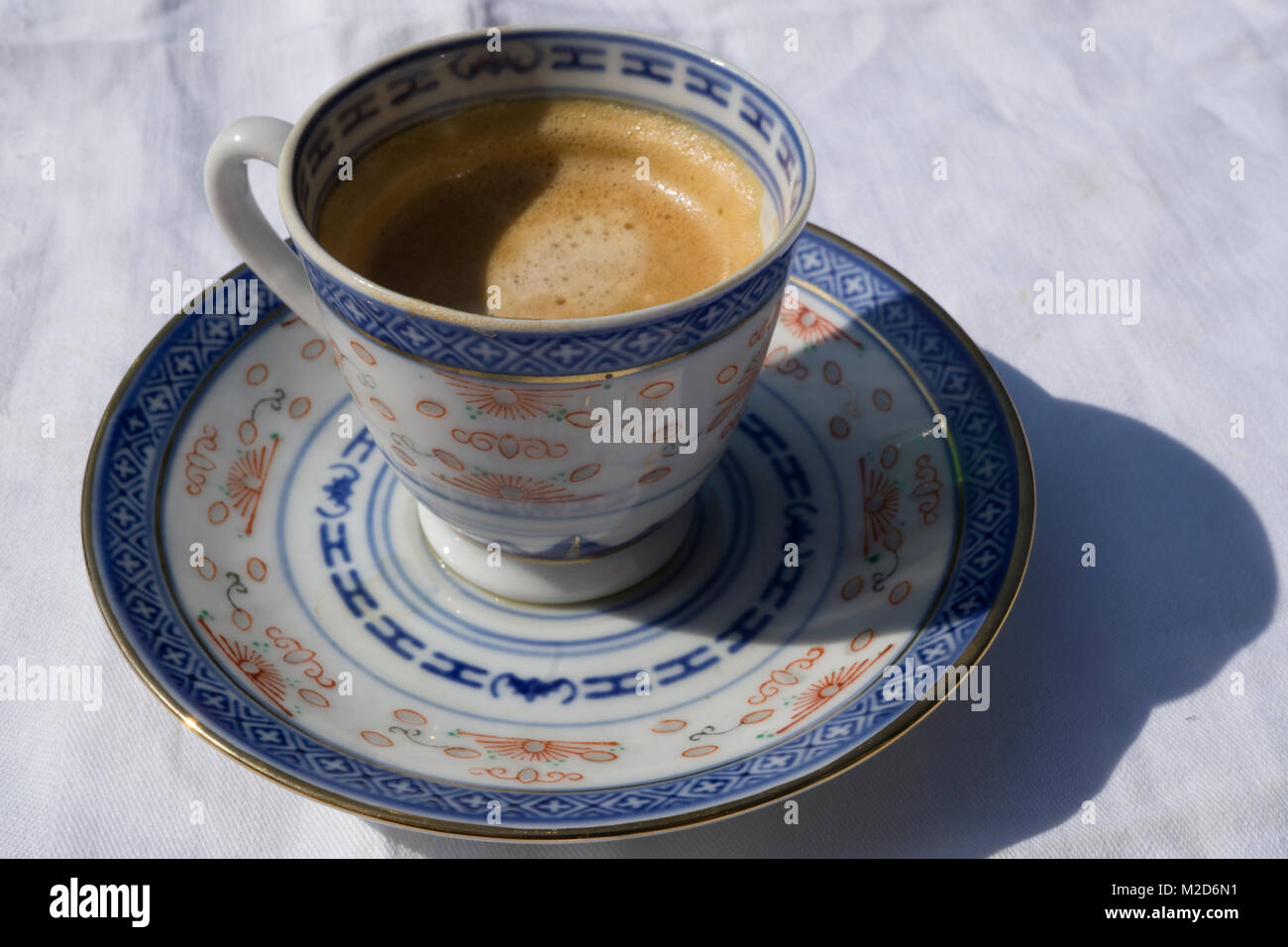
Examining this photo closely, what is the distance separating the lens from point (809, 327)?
1.57 metres

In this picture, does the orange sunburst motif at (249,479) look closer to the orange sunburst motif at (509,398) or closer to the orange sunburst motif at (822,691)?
the orange sunburst motif at (509,398)

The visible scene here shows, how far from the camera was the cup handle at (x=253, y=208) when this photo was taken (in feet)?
3.74

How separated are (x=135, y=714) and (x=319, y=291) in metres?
0.56

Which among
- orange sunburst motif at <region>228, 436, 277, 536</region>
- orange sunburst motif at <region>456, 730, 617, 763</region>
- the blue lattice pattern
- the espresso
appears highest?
the espresso

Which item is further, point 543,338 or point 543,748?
point 543,748

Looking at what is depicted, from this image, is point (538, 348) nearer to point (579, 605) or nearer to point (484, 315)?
point (484, 315)

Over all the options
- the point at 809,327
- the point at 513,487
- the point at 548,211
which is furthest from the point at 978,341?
the point at 513,487

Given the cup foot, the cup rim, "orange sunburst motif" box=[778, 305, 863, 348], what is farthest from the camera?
"orange sunburst motif" box=[778, 305, 863, 348]

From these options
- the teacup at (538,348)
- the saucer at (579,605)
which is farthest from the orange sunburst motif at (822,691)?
the teacup at (538,348)

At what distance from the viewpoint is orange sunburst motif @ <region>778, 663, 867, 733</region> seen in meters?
1.14

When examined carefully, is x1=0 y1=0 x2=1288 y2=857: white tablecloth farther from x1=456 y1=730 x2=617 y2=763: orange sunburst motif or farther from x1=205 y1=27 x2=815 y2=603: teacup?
x1=205 y1=27 x2=815 y2=603: teacup

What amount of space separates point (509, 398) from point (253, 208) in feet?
1.30

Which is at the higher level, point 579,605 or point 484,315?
point 484,315

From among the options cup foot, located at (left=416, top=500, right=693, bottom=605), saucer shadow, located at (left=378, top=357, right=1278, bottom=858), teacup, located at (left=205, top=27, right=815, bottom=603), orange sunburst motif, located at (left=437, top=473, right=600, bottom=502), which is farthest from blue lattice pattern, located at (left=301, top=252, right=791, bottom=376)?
saucer shadow, located at (left=378, top=357, right=1278, bottom=858)
